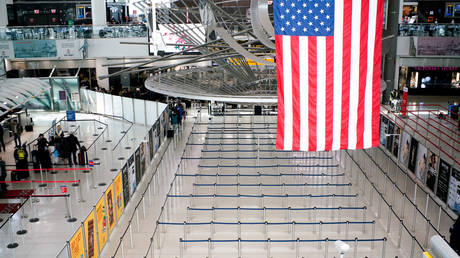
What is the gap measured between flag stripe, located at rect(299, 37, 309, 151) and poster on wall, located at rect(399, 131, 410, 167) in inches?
398

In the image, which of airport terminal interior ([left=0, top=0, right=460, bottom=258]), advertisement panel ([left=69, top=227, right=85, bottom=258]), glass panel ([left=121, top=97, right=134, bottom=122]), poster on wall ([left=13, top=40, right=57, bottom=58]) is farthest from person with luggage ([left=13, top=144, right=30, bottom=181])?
poster on wall ([left=13, top=40, right=57, bottom=58])

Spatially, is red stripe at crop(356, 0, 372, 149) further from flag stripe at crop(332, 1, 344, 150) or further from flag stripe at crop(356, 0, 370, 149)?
flag stripe at crop(332, 1, 344, 150)

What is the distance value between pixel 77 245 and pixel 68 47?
24027 millimetres

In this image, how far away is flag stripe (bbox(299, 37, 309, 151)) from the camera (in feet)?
23.7

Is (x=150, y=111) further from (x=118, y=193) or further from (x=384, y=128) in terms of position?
(x=118, y=193)

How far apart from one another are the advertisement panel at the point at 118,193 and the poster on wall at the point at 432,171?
9.66 metres

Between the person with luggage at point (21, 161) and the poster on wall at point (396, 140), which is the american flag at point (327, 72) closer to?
the poster on wall at point (396, 140)

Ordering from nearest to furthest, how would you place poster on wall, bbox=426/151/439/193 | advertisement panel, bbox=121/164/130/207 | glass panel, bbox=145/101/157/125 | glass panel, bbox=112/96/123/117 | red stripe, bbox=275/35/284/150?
red stripe, bbox=275/35/284/150 → advertisement panel, bbox=121/164/130/207 → poster on wall, bbox=426/151/439/193 → glass panel, bbox=145/101/157/125 → glass panel, bbox=112/96/123/117

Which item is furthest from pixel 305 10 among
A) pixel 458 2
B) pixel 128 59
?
pixel 458 2

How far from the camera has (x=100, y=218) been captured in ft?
34.9

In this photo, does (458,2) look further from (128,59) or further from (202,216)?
(202,216)

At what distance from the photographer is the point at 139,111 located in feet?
83.3

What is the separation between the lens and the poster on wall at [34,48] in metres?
29.7

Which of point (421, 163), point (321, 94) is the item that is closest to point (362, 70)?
point (321, 94)
